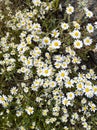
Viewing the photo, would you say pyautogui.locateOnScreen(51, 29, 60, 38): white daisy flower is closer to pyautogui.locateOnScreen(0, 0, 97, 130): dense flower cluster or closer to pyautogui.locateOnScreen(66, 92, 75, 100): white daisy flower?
pyautogui.locateOnScreen(0, 0, 97, 130): dense flower cluster

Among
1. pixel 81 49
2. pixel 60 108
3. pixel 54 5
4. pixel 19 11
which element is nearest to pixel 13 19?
pixel 19 11

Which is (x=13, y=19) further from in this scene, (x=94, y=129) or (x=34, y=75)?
(x=94, y=129)

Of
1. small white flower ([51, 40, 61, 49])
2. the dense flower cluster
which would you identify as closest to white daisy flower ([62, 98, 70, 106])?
the dense flower cluster

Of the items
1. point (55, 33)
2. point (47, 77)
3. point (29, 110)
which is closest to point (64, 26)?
point (55, 33)

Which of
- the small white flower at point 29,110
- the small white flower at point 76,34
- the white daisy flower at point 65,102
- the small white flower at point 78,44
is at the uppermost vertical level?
the small white flower at point 76,34

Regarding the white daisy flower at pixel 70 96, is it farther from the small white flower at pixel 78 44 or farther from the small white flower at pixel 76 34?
the small white flower at pixel 76 34

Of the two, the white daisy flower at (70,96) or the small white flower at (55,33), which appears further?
the small white flower at (55,33)

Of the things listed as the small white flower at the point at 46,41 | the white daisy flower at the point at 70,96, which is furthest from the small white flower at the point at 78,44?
the white daisy flower at the point at 70,96

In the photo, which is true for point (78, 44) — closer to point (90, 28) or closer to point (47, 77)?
point (90, 28)
